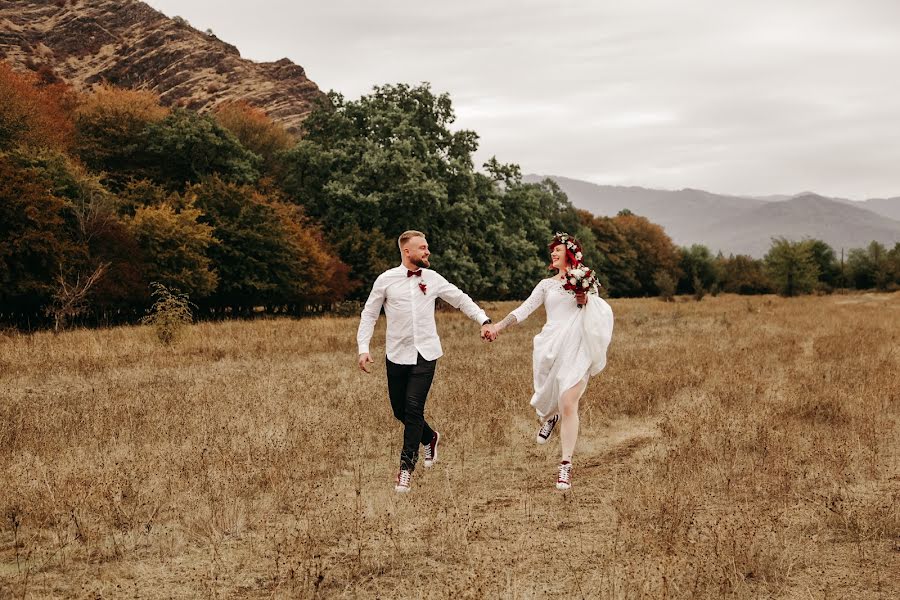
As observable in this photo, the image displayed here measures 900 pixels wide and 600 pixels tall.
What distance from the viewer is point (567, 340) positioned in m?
6.61

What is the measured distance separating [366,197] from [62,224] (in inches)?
581

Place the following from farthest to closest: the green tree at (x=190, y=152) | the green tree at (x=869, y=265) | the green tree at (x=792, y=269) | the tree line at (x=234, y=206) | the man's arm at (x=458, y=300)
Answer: the green tree at (x=869, y=265), the green tree at (x=792, y=269), the green tree at (x=190, y=152), the tree line at (x=234, y=206), the man's arm at (x=458, y=300)

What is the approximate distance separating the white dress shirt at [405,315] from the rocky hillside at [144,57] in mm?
72793

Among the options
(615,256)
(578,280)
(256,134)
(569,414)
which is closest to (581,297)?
(578,280)

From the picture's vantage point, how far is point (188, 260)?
28406 millimetres

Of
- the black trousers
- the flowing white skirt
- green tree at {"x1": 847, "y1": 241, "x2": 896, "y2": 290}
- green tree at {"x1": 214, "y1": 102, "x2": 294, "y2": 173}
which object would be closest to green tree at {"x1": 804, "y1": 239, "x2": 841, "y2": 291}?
green tree at {"x1": 847, "y1": 241, "x2": 896, "y2": 290}

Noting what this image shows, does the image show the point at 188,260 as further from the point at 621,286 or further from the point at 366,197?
the point at 621,286

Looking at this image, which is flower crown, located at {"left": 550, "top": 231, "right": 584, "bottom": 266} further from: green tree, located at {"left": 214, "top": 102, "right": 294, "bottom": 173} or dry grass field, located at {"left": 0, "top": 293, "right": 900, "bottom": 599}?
green tree, located at {"left": 214, "top": 102, "right": 294, "bottom": 173}

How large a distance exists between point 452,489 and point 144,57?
90.1 meters

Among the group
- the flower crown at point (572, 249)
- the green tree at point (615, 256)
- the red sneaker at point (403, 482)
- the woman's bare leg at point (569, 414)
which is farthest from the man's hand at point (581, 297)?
the green tree at point (615, 256)

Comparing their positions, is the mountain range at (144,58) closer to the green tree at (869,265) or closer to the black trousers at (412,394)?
the green tree at (869,265)

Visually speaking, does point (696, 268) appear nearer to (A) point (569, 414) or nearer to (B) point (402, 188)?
(B) point (402, 188)

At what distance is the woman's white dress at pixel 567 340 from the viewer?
653cm

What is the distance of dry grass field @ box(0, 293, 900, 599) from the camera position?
4.30m
